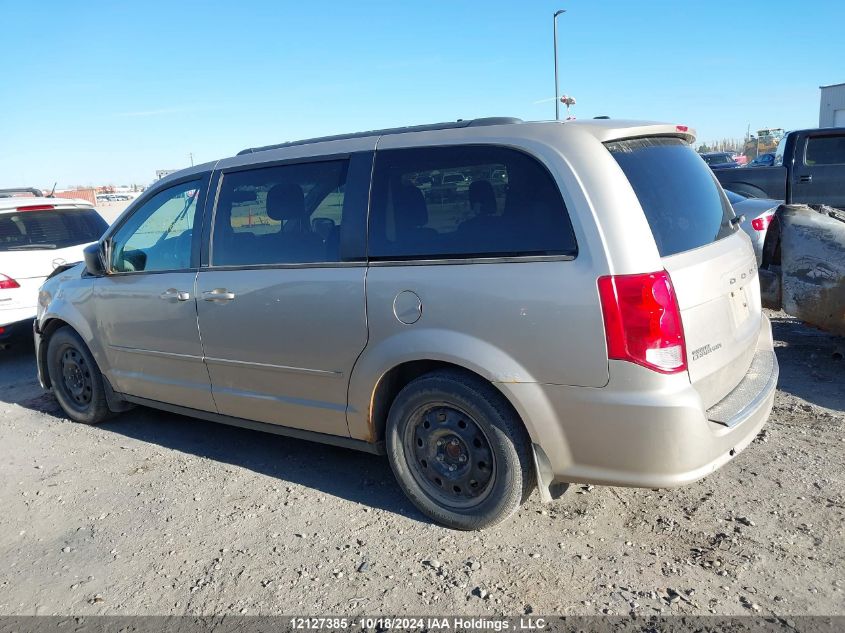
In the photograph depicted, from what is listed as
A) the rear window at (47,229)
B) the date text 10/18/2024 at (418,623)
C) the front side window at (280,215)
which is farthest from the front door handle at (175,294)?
the rear window at (47,229)

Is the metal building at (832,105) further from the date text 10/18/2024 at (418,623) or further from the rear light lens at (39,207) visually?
the date text 10/18/2024 at (418,623)

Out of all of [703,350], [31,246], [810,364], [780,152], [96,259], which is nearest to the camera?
[703,350]

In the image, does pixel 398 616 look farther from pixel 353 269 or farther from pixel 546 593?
pixel 353 269

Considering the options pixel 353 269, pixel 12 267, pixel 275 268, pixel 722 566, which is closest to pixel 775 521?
pixel 722 566

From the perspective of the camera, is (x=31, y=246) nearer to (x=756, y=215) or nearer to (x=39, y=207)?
(x=39, y=207)

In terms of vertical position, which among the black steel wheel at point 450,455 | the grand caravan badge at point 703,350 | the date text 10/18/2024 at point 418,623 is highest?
the grand caravan badge at point 703,350

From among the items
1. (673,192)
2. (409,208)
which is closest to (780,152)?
(673,192)

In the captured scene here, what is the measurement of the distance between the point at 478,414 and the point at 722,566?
48.5 inches

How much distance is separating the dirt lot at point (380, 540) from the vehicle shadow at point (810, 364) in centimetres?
30

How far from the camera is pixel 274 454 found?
4512 mm

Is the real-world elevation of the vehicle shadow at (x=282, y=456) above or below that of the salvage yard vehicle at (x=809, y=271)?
below

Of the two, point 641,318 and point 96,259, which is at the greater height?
point 96,259

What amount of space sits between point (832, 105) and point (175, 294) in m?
44.3

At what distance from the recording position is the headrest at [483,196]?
312 centimetres
